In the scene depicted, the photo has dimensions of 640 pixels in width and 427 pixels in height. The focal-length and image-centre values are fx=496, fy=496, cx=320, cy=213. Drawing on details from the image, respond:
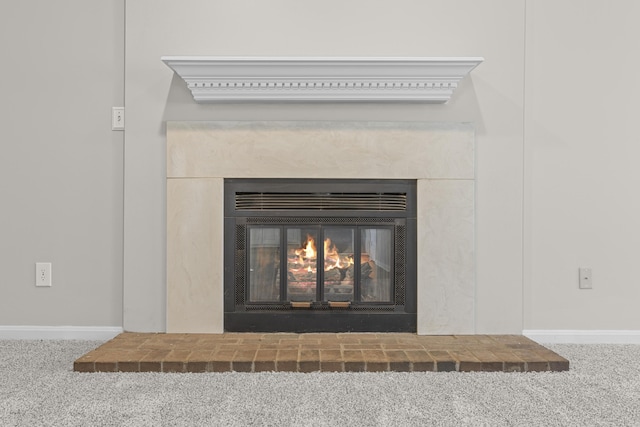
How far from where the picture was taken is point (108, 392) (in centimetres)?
176

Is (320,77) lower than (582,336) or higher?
higher

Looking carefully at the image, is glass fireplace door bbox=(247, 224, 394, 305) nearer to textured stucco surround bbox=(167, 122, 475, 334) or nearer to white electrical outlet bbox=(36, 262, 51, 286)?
textured stucco surround bbox=(167, 122, 475, 334)

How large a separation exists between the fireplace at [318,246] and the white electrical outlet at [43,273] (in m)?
0.90

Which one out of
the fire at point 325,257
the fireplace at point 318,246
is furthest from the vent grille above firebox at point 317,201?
the fire at point 325,257

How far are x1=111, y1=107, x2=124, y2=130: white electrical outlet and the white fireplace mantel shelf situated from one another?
1.30 feet

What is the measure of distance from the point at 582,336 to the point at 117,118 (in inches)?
101

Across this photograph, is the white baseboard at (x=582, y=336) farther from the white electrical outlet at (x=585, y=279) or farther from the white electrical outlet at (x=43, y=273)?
the white electrical outlet at (x=43, y=273)

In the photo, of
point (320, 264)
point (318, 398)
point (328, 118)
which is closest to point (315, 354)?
point (318, 398)

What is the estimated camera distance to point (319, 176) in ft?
8.00

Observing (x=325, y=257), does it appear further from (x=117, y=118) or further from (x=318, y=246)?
(x=117, y=118)

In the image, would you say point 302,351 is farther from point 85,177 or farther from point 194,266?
point 85,177

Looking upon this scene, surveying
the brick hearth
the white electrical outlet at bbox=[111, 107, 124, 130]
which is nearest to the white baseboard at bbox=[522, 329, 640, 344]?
the brick hearth

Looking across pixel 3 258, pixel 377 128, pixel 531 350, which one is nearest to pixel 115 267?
Answer: pixel 3 258

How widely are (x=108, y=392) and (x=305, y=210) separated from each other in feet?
3.84
